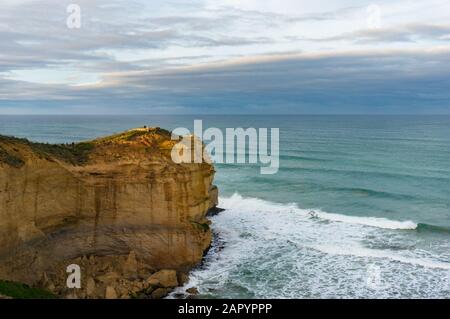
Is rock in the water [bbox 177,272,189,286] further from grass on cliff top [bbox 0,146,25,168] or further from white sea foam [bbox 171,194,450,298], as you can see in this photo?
grass on cliff top [bbox 0,146,25,168]

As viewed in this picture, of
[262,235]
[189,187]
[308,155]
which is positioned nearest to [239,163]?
[308,155]

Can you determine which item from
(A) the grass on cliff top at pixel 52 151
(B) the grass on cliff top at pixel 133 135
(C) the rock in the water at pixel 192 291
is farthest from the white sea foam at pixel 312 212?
(A) the grass on cliff top at pixel 52 151

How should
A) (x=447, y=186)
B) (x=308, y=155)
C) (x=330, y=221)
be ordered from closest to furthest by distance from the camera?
(x=330, y=221), (x=447, y=186), (x=308, y=155)

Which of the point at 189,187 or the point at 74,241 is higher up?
the point at 189,187

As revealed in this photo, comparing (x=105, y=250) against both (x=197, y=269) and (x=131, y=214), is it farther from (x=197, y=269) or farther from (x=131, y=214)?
(x=197, y=269)

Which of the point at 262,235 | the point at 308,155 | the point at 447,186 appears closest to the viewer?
the point at 262,235

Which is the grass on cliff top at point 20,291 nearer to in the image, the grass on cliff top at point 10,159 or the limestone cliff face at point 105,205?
the limestone cliff face at point 105,205
